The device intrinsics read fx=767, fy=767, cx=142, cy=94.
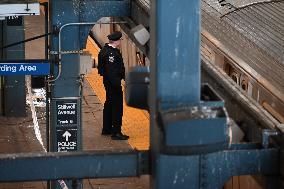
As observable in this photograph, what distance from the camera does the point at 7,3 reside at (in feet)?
28.8

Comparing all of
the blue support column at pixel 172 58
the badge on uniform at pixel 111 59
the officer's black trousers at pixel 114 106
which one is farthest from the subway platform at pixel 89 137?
the blue support column at pixel 172 58

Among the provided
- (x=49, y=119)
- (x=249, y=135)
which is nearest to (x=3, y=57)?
(x=49, y=119)

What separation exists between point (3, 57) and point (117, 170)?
981cm

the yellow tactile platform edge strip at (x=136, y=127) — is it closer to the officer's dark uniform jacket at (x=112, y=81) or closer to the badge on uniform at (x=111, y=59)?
the officer's dark uniform jacket at (x=112, y=81)

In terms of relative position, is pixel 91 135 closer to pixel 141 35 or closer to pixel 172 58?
pixel 141 35

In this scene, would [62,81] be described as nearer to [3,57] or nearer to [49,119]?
[49,119]

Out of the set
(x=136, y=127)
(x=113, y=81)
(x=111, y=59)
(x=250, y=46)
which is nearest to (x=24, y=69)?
(x=250, y=46)

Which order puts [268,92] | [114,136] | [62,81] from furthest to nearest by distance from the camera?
[114,136]
[62,81]
[268,92]

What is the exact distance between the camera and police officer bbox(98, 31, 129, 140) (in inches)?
474

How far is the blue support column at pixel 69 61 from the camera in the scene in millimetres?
8859

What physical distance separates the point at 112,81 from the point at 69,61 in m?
3.19

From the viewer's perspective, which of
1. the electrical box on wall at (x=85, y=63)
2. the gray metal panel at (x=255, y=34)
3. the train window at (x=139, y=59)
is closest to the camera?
the gray metal panel at (x=255, y=34)

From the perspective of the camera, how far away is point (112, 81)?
12.4m

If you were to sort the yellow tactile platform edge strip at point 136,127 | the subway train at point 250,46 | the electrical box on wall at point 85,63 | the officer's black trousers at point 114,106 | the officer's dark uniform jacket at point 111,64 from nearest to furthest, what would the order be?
the subway train at point 250,46 < the electrical box on wall at point 85,63 < the officer's dark uniform jacket at point 111,64 < the officer's black trousers at point 114,106 < the yellow tactile platform edge strip at point 136,127
